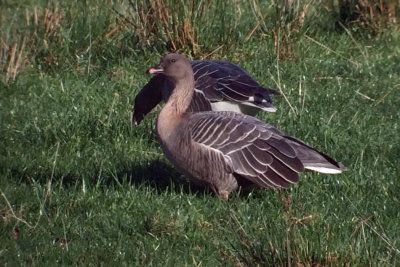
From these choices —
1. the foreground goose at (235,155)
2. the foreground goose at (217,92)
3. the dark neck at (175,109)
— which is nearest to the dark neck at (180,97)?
the dark neck at (175,109)

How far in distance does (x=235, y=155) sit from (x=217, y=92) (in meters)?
1.25

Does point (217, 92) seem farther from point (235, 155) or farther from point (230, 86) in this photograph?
point (235, 155)

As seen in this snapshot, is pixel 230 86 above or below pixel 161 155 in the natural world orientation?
above

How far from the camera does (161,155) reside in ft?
23.0

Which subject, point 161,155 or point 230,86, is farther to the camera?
point 230,86

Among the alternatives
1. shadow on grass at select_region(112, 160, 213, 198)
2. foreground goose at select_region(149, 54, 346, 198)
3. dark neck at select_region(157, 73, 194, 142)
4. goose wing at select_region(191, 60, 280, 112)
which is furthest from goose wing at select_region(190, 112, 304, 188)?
goose wing at select_region(191, 60, 280, 112)

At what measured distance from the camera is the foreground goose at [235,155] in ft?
19.6

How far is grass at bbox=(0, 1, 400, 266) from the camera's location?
16.5ft

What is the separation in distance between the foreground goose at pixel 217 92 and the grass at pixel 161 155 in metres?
A: 0.27

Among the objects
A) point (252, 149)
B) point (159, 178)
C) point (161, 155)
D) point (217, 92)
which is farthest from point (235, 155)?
point (217, 92)

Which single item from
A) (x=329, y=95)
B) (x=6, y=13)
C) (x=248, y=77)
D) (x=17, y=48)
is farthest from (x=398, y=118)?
(x=6, y=13)

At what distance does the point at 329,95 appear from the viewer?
8047 millimetres

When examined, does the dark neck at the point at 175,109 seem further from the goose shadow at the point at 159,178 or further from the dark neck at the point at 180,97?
the goose shadow at the point at 159,178

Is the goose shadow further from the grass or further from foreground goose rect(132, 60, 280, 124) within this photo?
foreground goose rect(132, 60, 280, 124)
